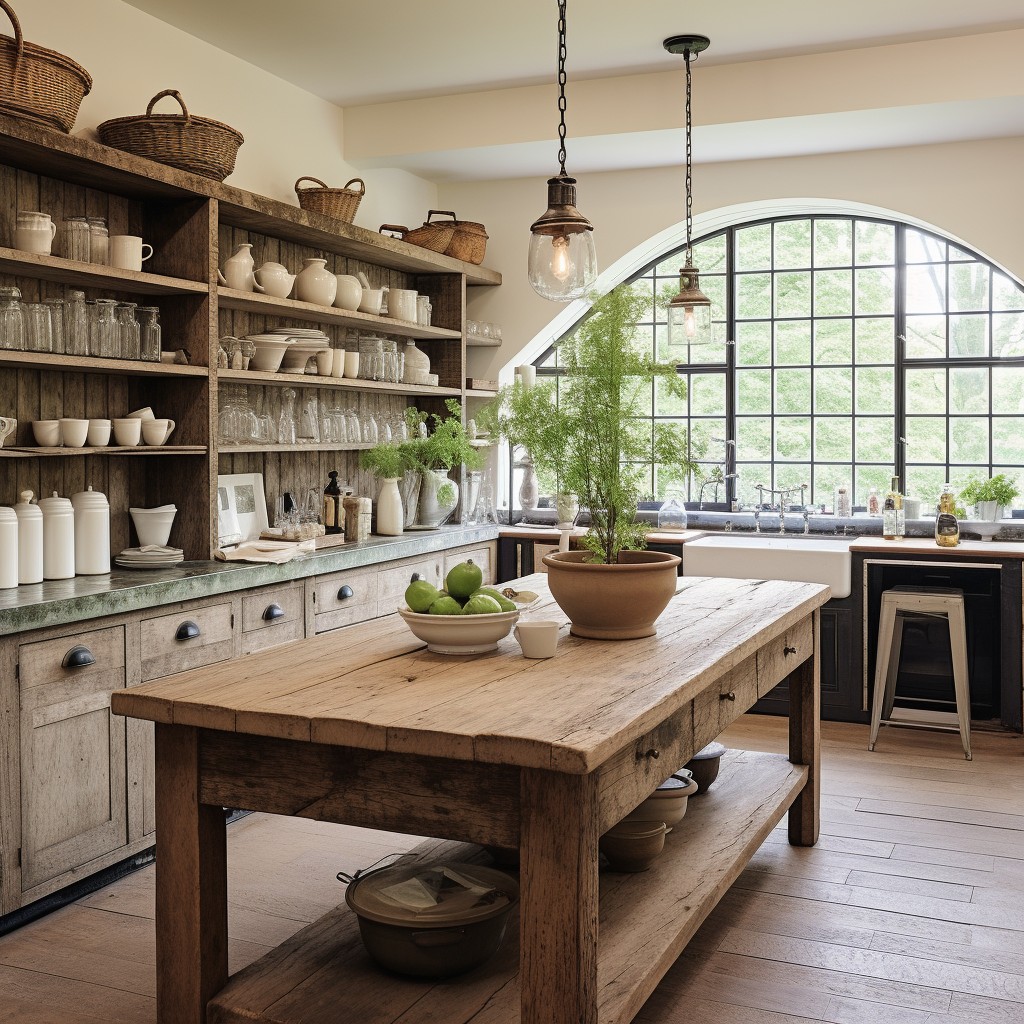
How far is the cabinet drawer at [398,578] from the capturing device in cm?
493

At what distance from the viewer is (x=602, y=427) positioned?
2.81 meters

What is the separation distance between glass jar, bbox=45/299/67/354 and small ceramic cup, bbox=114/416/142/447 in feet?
1.14

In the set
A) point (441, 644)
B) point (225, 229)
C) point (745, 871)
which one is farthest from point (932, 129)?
point (441, 644)

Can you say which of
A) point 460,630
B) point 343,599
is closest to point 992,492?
point 343,599

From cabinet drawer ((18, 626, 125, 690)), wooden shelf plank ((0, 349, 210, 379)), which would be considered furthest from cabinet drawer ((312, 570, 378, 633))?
cabinet drawer ((18, 626, 125, 690))

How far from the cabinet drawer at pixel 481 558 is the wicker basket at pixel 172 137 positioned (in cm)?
221

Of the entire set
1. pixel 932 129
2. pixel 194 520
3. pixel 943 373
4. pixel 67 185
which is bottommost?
pixel 194 520

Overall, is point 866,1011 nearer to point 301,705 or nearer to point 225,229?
point 301,705

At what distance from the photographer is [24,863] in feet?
10.4

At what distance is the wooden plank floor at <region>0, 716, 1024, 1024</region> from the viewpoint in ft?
9.03

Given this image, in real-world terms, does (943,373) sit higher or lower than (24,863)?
higher

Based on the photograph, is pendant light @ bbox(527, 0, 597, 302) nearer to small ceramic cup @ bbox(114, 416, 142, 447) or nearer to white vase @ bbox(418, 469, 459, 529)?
small ceramic cup @ bbox(114, 416, 142, 447)

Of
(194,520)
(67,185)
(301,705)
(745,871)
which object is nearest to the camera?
(301,705)

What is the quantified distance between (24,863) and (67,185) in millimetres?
2245
